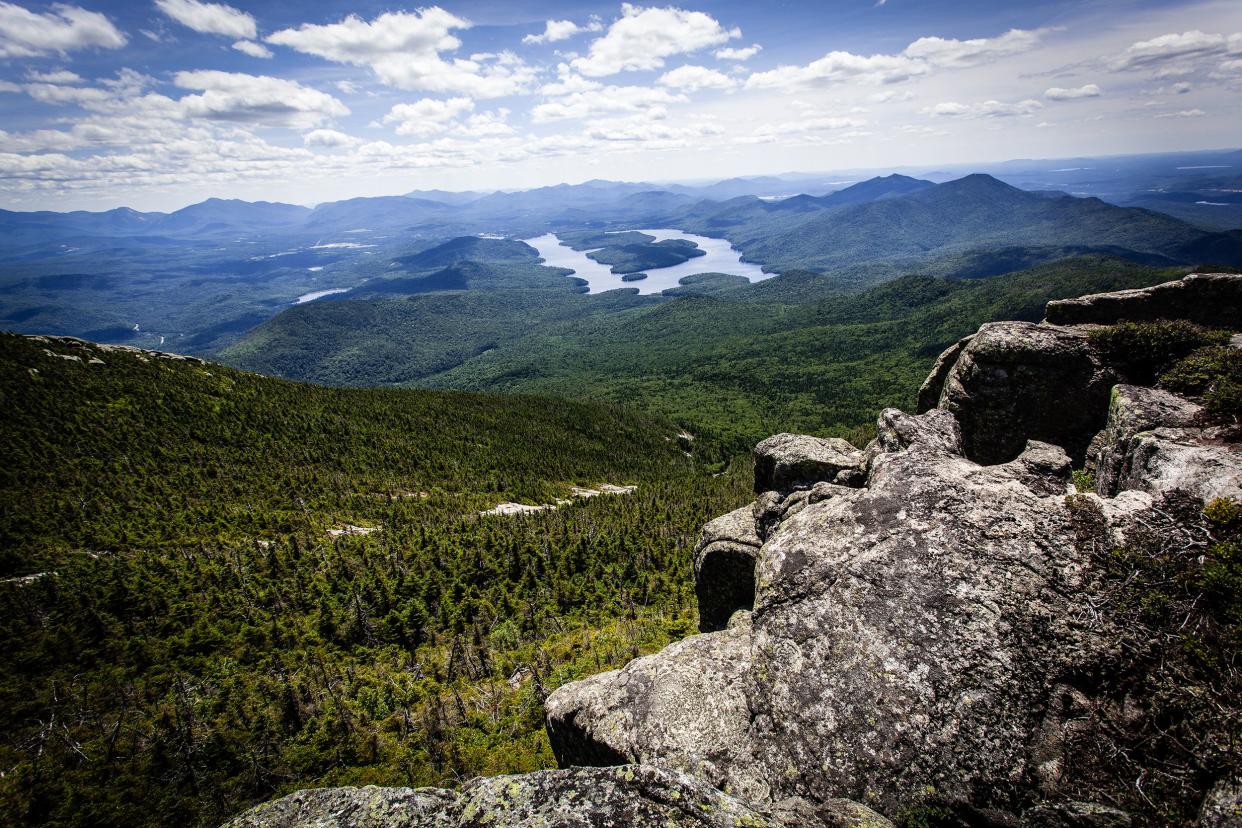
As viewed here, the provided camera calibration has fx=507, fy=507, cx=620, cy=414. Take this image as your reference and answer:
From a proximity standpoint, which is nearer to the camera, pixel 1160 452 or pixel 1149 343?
pixel 1160 452

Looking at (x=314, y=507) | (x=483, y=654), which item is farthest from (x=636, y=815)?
(x=314, y=507)

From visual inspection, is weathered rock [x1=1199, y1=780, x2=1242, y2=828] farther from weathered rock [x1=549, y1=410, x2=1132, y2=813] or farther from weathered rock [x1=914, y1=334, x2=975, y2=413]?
weathered rock [x1=914, y1=334, x2=975, y2=413]

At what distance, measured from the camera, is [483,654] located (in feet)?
72.8

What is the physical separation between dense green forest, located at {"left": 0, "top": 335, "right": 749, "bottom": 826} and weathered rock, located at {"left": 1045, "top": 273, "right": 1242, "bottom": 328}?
21581 millimetres

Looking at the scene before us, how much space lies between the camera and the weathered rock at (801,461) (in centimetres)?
1995

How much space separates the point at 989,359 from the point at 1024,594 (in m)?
12.8

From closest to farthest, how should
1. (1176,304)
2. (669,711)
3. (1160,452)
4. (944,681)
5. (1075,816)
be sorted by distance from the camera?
1. (1075,816)
2. (944,681)
3. (669,711)
4. (1160,452)
5. (1176,304)

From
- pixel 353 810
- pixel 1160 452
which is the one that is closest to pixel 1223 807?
pixel 1160 452

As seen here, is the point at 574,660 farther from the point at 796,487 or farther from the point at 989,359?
the point at 989,359

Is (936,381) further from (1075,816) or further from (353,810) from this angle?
(353,810)

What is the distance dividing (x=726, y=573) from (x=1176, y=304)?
19315mm

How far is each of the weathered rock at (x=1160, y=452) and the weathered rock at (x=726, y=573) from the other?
10039 mm

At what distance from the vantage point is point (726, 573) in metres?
18.8

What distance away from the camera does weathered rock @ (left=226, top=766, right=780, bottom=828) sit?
6129 millimetres
